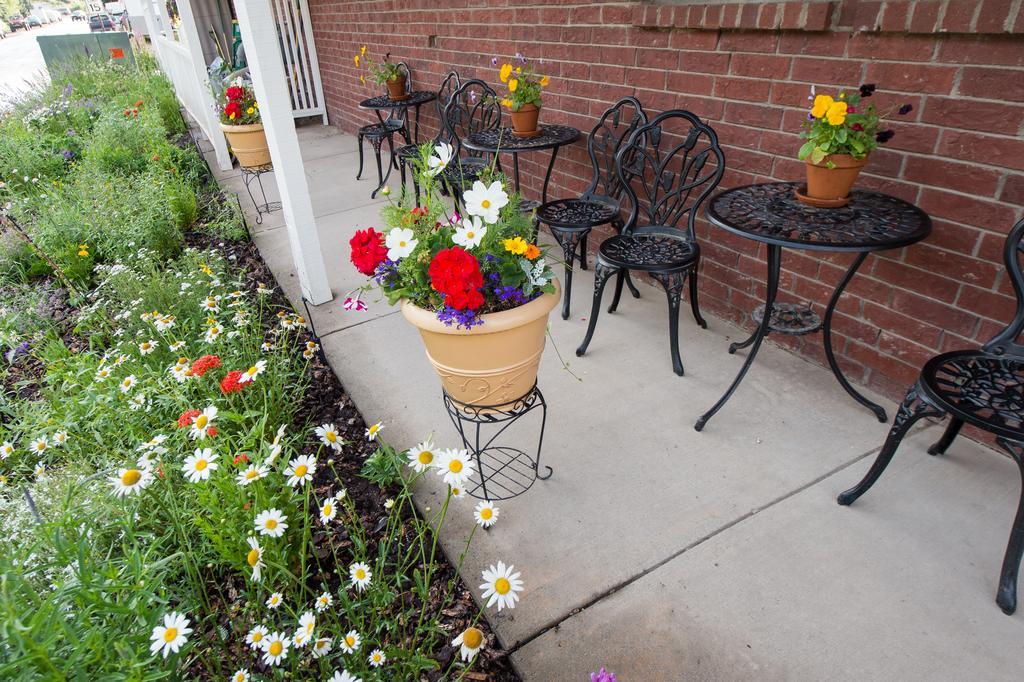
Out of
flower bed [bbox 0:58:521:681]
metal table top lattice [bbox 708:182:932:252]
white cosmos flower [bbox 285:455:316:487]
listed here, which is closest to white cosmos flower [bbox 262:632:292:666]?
flower bed [bbox 0:58:521:681]

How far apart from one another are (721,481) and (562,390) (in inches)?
27.9

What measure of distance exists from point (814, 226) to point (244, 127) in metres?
3.59

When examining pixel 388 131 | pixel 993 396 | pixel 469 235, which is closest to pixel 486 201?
pixel 469 235

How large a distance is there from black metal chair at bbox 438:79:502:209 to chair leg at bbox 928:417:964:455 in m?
2.45

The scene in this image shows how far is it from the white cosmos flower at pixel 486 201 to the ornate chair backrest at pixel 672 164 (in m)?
1.11

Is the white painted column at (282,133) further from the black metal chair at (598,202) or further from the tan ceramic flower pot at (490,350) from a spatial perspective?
the tan ceramic flower pot at (490,350)

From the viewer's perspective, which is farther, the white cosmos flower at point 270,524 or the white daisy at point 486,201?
the white daisy at point 486,201

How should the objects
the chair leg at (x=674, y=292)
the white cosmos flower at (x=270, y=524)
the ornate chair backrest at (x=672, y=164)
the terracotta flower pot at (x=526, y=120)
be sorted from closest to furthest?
the white cosmos flower at (x=270, y=524), the chair leg at (x=674, y=292), the ornate chair backrest at (x=672, y=164), the terracotta flower pot at (x=526, y=120)

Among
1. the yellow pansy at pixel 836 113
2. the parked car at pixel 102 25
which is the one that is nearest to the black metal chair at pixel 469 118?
the yellow pansy at pixel 836 113

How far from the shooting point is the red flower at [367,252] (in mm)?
1522

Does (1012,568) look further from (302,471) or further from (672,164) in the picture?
(672,164)

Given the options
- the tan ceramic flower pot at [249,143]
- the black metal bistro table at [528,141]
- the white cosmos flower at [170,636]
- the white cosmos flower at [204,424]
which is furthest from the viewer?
the tan ceramic flower pot at [249,143]

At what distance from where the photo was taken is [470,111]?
4.18 meters

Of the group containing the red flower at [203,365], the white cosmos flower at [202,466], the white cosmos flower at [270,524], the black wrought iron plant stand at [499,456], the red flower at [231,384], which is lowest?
the black wrought iron plant stand at [499,456]
